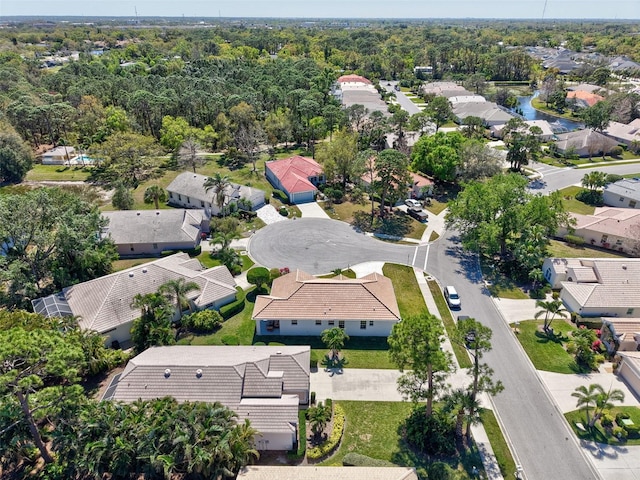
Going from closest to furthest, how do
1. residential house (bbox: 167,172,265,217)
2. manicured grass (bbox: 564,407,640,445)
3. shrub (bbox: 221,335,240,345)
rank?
manicured grass (bbox: 564,407,640,445), shrub (bbox: 221,335,240,345), residential house (bbox: 167,172,265,217)

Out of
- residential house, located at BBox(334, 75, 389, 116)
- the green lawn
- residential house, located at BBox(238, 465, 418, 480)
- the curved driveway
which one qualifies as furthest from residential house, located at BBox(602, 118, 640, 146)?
residential house, located at BBox(238, 465, 418, 480)

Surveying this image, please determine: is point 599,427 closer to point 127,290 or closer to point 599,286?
point 599,286

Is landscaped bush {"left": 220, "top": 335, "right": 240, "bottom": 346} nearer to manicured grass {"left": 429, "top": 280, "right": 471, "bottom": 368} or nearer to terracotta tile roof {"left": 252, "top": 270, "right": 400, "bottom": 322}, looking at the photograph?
terracotta tile roof {"left": 252, "top": 270, "right": 400, "bottom": 322}

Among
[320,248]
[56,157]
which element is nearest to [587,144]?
[320,248]

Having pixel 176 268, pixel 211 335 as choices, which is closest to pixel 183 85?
pixel 176 268

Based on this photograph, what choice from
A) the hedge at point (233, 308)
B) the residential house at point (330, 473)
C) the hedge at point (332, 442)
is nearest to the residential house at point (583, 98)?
the hedge at point (233, 308)
